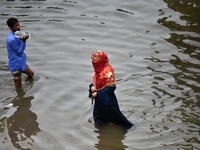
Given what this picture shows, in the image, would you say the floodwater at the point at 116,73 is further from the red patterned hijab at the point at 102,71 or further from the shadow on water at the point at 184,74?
the red patterned hijab at the point at 102,71

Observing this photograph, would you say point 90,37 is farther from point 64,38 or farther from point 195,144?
point 195,144

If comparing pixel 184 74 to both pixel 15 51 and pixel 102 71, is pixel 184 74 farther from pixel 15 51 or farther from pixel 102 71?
pixel 15 51

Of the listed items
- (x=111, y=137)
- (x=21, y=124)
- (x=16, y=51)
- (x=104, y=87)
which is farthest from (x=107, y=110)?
(x=16, y=51)

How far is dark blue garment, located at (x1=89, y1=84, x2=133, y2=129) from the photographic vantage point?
744cm

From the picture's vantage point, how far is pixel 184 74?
9656mm

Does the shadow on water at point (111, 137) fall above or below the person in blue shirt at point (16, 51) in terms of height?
→ below

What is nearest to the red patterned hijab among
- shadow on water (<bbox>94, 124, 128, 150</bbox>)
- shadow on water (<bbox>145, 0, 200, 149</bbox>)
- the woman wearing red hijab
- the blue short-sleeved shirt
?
the woman wearing red hijab

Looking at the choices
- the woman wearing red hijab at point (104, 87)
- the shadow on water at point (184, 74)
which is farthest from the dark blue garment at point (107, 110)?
the shadow on water at point (184, 74)

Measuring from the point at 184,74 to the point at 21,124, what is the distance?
3562 millimetres

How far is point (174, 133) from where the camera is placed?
7719 mm

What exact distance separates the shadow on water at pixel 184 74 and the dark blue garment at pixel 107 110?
2.85 feet

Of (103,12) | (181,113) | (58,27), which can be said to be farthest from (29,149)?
(103,12)

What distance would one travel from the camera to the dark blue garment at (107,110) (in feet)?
24.4

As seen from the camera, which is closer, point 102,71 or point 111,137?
point 102,71
